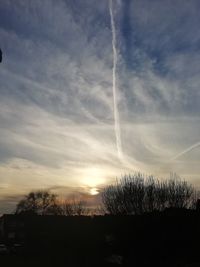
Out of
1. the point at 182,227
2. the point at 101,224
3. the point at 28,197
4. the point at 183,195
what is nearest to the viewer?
the point at 182,227

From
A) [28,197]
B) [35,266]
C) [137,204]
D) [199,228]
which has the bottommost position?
[35,266]

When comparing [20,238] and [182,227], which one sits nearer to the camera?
[182,227]

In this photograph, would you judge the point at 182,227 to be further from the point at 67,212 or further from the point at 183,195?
the point at 67,212

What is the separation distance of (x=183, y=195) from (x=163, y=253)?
21.9m

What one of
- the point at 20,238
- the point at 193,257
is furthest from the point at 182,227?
the point at 20,238

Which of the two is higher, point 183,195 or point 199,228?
point 183,195

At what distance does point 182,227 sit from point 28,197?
7422cm

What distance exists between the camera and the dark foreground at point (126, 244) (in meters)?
29.4

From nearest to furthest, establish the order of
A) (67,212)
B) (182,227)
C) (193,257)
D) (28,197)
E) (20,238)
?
(193,257) < (182,227) < (20,238) < (67,212) < (28,197)

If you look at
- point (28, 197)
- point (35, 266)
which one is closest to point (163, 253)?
point (35, 266)

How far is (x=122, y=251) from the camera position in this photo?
32.8 meters

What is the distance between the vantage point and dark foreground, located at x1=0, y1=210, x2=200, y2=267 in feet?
96.5

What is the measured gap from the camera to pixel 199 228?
31.8 metres

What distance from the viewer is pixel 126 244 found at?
3366 centimetres
